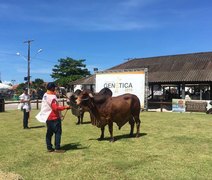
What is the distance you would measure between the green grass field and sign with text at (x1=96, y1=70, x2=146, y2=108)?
45.1 feet

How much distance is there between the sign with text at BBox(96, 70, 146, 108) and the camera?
25.7 m

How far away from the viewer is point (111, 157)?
8.03 m

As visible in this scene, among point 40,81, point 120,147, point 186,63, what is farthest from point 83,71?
point 120,147

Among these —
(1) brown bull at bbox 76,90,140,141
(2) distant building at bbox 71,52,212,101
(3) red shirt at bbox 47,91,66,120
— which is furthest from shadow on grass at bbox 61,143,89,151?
(2) distant building at bbox 71,52,212,101

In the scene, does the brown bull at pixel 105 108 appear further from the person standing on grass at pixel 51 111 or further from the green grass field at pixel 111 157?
the person standing on grass at pixel 51 111

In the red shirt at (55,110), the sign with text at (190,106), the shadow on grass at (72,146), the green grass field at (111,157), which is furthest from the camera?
the sign with text at (190,106)

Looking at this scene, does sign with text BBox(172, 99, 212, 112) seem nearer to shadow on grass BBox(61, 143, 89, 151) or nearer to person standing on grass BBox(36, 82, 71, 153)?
shadow on grass BBox(61, 143, 89, 151)

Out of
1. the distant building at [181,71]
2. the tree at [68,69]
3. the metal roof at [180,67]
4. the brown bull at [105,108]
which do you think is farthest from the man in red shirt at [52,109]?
the tree at [68,69]

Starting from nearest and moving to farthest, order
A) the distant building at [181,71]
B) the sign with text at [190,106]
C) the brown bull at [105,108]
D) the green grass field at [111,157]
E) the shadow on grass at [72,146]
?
the green grass field at [111,157]
the shadow on grass at [72,146]
the brown bull at [105,108]
the sign with text at [190,106]
the distant building at [181,71]

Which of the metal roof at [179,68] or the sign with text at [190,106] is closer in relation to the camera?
the sign with text at [190,106]

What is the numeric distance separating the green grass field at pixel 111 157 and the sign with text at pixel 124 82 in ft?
45.1

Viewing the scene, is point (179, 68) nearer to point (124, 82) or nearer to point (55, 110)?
point (124, 82)

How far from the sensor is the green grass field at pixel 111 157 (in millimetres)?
6562

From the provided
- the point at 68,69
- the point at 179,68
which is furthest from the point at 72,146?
the point at 68,69
